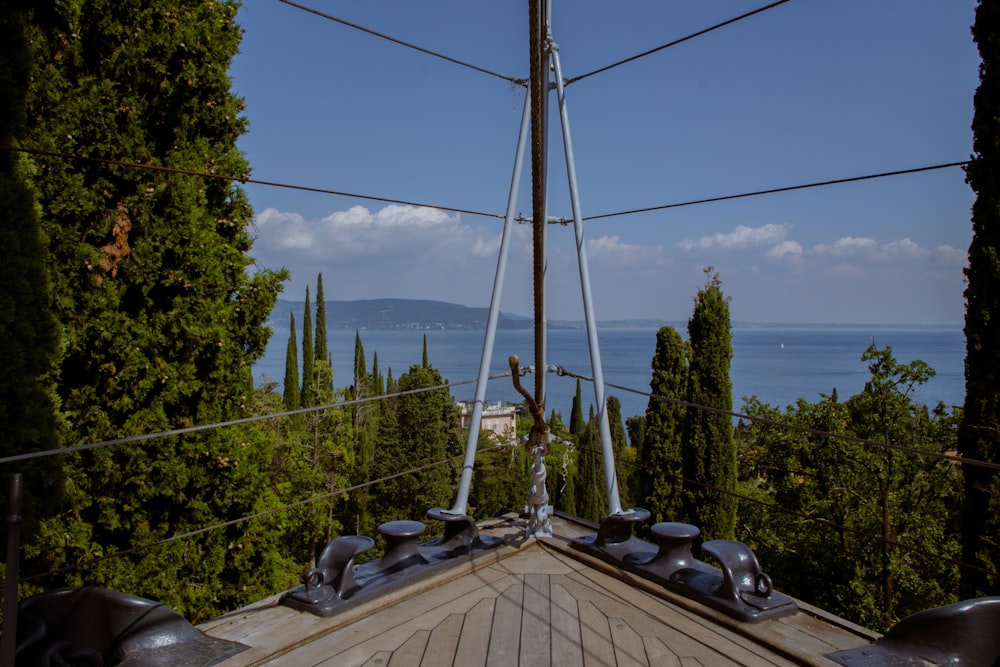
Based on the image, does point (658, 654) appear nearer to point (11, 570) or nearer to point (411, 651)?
point (411, 651)

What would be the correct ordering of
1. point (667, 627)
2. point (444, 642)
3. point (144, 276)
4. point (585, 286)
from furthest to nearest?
point (144, 276) < point (585, 286) < point (667, 627) < point (444, 642)

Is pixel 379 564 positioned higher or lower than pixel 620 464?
higher

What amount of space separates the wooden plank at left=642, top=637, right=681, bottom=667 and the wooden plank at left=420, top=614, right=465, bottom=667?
0.57 meters

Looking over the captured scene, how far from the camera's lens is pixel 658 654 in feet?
6.57

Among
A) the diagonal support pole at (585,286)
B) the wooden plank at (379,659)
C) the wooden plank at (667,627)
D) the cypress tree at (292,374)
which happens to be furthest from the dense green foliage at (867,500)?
the cypress tree at (292,374)

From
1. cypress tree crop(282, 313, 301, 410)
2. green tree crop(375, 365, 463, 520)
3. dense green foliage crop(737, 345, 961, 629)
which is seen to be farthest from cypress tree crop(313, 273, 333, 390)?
dense green foliage crop(737, 345, 961, 629)

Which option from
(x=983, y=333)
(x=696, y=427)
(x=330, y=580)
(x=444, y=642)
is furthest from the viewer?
(x=696, y=427)

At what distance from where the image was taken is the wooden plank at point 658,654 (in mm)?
1948

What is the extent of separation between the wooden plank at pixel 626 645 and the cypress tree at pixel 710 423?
8525 mm

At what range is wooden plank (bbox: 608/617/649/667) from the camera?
6.45 ft

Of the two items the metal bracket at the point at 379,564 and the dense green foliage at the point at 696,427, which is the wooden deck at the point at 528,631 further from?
the dense green foliage at the point at 696,427

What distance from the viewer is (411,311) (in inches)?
→ 4855

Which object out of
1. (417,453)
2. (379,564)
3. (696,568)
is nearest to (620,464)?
(417,453)

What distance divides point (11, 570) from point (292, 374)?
23.3m
